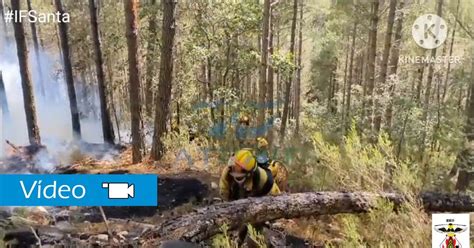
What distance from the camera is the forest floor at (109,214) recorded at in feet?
7.94

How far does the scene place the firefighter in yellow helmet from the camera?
2.53 meters

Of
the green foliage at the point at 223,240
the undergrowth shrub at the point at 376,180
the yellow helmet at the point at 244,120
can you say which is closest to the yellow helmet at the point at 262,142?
the yellow helmet at the point at 244,120

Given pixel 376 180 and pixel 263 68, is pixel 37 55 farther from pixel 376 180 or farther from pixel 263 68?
pixel 376 180

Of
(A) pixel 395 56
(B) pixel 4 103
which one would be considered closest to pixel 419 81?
(A) pixel 395 56

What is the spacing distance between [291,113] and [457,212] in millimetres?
997

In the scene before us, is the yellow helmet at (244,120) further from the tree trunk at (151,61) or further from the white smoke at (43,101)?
the white smoke at (43,101)

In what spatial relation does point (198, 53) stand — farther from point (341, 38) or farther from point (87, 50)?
point (341, 38)

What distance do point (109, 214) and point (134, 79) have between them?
711 mm

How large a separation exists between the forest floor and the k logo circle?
3.99ft

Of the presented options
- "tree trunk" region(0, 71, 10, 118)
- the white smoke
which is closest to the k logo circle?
the white smoke

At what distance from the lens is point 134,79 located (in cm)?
259

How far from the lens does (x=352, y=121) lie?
101 inches

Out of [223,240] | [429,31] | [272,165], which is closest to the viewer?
[223,240]

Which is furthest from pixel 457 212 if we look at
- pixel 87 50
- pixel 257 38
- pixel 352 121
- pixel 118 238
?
pixel 87 50
